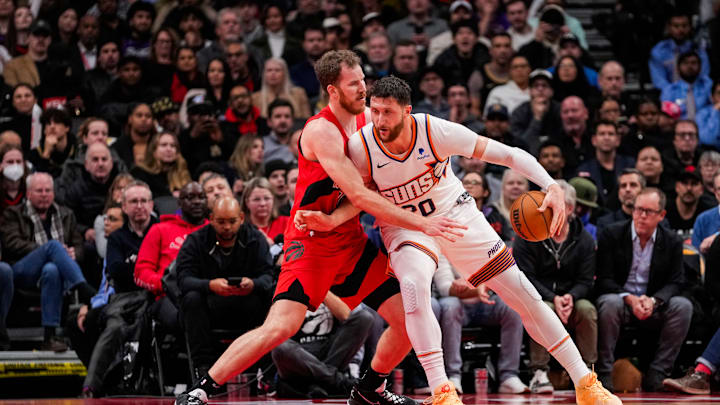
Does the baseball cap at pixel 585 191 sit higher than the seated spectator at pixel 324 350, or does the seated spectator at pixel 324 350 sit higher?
the baseball cap at pixel 585 191

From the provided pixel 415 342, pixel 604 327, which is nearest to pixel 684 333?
pixel 604 327

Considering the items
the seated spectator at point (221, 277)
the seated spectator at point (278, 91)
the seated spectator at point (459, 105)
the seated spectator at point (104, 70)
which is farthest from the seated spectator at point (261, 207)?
the seated spectator at point (104, 70)

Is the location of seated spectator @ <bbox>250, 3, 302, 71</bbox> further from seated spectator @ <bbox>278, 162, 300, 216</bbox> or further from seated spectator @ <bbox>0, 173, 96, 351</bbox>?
seated spectator @ <bbox>0, 173, 96, 351</bbox>

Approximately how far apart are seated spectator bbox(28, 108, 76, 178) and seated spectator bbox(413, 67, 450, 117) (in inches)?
150

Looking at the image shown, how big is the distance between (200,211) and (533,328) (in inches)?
156

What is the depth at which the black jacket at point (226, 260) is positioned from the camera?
26.0 ft

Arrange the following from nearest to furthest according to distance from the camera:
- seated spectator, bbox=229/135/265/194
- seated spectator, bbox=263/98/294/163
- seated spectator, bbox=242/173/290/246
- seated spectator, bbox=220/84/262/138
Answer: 1. seated spectator, bbox=242/173/290/246
2. seated spectator, bbox=229/135/265/194
3. seated spectator, bbox=263/98/294/163
4. seated spectator, bbox=220/84/262/138

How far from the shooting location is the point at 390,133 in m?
5.38

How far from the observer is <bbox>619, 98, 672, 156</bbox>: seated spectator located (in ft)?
35.3

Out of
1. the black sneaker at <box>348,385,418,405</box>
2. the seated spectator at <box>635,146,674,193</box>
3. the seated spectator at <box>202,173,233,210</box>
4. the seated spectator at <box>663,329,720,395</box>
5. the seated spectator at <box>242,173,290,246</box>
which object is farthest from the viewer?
the seated spectator at <box>635,146,674,193</box>

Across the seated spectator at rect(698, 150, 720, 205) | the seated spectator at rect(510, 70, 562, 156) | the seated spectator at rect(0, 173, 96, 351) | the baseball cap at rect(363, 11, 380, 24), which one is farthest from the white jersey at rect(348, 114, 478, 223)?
the baseball cap at rect(363, 11, 380, 24)

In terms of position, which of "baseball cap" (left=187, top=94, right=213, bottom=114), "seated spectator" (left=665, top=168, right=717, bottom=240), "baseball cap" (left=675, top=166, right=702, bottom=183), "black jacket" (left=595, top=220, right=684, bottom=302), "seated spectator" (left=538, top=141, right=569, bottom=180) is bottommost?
"black jacket" (left=595, top=220, right=684, bottom=302)

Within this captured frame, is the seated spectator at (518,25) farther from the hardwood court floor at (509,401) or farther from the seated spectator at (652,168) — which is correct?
the hardwood court floor at (509,401)

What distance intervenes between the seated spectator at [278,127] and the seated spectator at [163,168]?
0.96 meters
